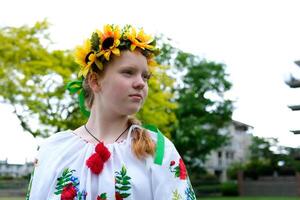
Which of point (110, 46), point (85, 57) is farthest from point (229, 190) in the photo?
point (110, 46)

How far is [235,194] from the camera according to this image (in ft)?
161

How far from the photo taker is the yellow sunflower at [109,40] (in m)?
2.27

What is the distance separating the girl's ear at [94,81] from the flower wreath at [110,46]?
30 mm

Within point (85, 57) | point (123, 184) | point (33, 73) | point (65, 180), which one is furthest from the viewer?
point (33, 73)

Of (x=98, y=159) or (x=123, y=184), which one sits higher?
(x=98, y=159)

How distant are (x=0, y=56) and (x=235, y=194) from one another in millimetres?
33738

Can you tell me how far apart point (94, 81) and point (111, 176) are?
1.43 feet

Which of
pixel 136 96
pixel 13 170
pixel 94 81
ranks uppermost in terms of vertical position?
pixel 13 170

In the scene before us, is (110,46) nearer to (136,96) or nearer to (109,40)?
(109,40)

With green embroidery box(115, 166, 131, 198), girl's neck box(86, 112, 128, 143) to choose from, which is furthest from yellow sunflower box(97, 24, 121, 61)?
green embroidery box(115, 166, 131, 198)

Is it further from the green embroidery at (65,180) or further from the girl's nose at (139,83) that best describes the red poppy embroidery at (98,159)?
the girl's nose at (139,83)

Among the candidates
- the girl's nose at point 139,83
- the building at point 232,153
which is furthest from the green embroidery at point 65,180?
the building at point 232,153

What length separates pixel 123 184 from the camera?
2113 millimetres

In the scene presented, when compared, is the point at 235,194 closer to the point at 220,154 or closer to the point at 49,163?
the point at 220,154
